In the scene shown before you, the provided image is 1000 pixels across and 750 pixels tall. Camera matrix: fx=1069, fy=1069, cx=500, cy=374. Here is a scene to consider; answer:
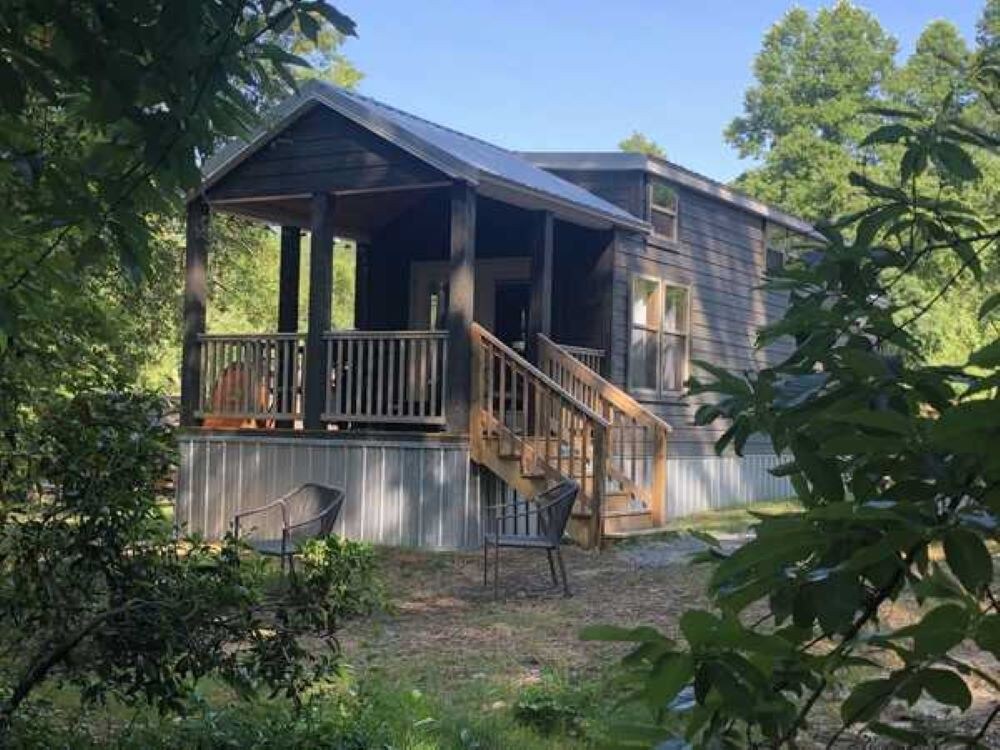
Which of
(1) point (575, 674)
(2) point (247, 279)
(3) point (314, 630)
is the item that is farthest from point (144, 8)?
(2) point (247, 279)

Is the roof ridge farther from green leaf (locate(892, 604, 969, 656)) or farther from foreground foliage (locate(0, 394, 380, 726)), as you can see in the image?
green leaf (locate(892, 604, 969, 656))

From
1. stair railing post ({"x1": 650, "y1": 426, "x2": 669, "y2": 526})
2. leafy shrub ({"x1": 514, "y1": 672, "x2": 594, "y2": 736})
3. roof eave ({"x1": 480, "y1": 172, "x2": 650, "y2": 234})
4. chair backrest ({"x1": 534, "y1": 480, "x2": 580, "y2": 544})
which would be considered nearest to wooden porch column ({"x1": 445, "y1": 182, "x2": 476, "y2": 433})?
roof eave ({"x1": 480, "y1": 172, "x2": 650, "y2": 234})

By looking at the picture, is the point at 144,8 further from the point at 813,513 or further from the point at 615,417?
the point at 615,417

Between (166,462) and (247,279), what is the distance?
22824 millimetres

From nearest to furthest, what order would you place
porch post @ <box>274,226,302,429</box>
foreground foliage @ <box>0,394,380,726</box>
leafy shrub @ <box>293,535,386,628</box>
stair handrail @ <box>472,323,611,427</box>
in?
1. foreground foliage @ <box>0,394,380,726</box>
2. leafy shrub @ <box>293,535,386,628</box>
3. stair handrail @ <box>472,323,611,427</box>
4. porch post @ <box>274,226,302,429</box>

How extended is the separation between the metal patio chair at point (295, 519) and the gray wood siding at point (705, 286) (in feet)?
16.1

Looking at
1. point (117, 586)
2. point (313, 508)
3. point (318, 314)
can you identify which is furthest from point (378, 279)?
point (117, 586)

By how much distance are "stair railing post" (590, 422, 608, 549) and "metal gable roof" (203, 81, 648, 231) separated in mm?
2850

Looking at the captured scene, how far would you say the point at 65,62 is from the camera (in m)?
1.97

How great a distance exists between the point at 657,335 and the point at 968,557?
14153mm

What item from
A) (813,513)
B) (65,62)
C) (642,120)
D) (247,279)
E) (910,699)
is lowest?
(910,699)

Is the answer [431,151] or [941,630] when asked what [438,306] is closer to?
[431,151]

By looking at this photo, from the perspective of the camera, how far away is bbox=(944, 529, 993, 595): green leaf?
111cm

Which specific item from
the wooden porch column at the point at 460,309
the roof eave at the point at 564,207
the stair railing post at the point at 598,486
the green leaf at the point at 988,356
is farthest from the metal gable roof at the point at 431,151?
the green leaf at the point at 988,356
